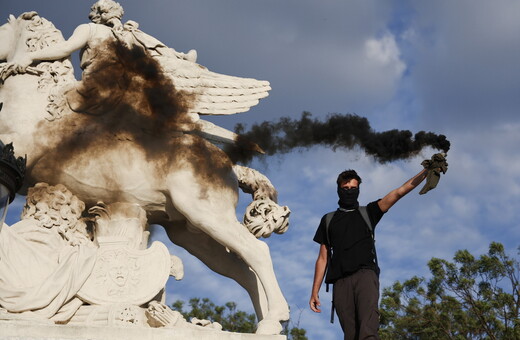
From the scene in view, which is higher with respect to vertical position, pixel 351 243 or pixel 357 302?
pixel 351 243

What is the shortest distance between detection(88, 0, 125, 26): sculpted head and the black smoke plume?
1545 mm

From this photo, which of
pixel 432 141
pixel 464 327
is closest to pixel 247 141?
Answer: pixel 432 141

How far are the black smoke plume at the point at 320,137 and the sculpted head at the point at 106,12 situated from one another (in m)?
1.55

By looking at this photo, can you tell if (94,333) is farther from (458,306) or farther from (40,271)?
(458,306)

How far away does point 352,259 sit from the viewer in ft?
16.2

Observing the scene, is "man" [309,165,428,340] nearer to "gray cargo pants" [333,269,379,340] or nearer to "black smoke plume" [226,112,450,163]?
"gray cargo pants" [333,269,379,340]

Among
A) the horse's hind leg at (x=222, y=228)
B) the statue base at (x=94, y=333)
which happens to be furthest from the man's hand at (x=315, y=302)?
the horse's hind leg at (x=222, y=228)

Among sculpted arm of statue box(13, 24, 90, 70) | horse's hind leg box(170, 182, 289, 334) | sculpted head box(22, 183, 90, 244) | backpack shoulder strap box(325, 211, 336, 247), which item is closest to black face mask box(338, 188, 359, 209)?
backpack shoulder strap box(325, 211, 336, 247)

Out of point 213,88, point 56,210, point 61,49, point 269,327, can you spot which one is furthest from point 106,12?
point 269,327

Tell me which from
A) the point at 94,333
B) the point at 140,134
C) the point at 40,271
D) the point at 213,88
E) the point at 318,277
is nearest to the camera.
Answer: the point at 318,277

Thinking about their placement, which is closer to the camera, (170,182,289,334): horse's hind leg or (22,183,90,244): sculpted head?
(22,183,90,244): sculpted head

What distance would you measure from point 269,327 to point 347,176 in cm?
193

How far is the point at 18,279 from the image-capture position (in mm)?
6289

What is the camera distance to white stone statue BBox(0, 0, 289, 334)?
694 centimetres
